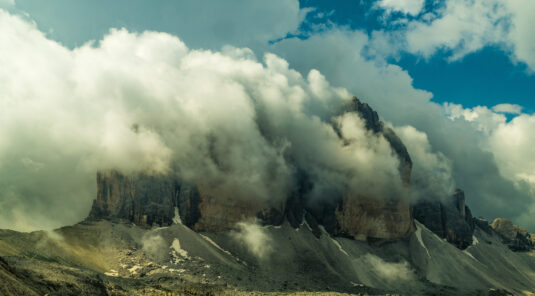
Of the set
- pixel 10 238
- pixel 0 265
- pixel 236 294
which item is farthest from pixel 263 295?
pixel 0 265

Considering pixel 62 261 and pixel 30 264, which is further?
pixel 62 261

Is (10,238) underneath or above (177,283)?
above

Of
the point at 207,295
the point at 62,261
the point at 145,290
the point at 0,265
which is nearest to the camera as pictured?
the point at 0,265

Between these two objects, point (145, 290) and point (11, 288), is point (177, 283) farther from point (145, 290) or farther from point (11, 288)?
point (11, 288)

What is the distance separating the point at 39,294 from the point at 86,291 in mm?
25196

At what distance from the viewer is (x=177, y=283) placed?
19625 centimetres

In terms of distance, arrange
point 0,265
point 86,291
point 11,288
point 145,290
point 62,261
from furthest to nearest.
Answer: point 62,261
point 145,290
point 86,291
point 0,265
point 11,288

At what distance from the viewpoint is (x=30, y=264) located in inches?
4875

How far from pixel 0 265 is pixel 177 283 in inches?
4796

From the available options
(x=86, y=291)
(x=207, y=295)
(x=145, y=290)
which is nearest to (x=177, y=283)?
(x=207, y=295)

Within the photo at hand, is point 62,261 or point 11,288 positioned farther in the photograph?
point 62,261

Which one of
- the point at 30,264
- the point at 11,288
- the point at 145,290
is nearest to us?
the point at 11,288

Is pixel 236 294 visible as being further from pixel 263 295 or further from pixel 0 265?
pixel 0 265

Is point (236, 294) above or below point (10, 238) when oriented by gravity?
below
